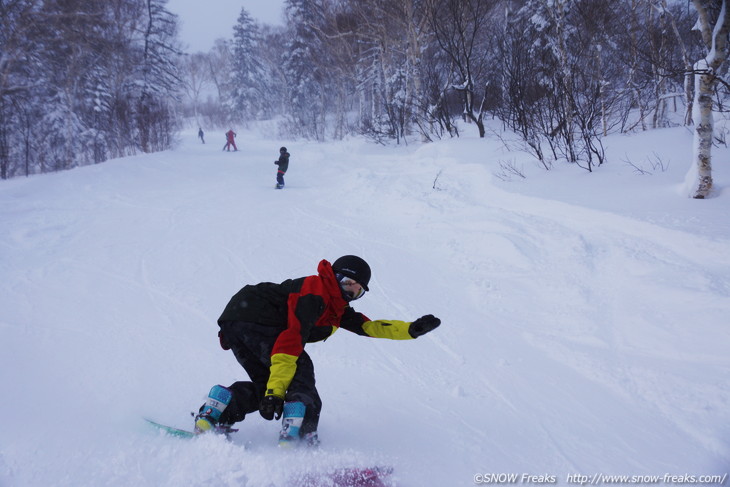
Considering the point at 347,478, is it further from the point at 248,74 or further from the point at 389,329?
the point at 248,74

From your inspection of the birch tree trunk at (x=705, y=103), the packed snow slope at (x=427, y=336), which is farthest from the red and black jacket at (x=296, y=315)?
the birch tree trunk at (x=705, y=103)

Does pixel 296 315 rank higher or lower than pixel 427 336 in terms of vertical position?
higher

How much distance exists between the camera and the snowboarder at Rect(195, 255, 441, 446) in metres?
2.24

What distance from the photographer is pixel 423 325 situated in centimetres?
249

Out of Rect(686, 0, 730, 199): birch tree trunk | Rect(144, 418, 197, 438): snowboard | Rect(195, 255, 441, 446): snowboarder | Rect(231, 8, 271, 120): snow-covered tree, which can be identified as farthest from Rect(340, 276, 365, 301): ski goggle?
Rect(231, 8, 271, 120): snow-covered tree

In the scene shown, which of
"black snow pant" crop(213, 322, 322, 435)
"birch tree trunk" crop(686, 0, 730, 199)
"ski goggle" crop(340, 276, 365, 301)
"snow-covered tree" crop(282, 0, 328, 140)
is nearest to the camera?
"black snow pant" crop(213, 322, 322, 435)

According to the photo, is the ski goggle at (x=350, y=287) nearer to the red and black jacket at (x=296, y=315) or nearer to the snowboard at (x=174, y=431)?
the red and black jacket at (x=296, y=315)

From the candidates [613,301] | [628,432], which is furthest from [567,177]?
[628,432]

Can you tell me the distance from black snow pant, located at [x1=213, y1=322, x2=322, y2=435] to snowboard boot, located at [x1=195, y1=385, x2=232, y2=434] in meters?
0.04

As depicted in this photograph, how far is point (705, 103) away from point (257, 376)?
6885mm

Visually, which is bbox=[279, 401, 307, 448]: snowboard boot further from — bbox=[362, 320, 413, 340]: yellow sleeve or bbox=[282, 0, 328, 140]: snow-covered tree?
bbox=[282, 0, 328, 140]: snow-covered tree

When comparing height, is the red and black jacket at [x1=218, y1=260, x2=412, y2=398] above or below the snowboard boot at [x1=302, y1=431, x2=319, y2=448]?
above

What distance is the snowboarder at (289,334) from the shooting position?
7.36 ft

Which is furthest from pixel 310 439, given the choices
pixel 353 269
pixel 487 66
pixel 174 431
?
pixel 487 66
